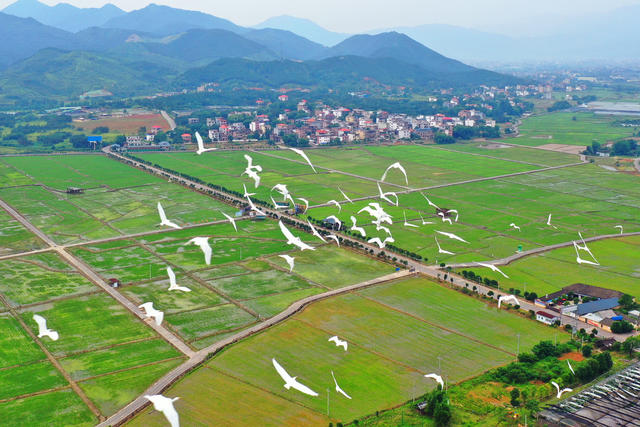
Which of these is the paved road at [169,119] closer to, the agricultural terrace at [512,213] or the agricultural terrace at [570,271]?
the agricultural terrace at [512,213]

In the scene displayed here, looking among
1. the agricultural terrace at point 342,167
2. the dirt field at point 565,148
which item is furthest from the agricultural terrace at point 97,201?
the dirt field at point 565,148

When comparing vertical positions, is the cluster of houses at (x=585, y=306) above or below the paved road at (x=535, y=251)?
above

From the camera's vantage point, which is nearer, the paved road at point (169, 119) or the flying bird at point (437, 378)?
the flying bird at point (437, 378)

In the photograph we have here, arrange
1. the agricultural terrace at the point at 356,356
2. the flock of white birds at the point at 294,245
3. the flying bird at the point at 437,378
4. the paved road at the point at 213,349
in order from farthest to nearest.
A: the flying bird at the point at 437,378, the agricultural terrace at the point at 356,356, the paved road at the point at 213,349, the flock of white birds at the point at 294,245

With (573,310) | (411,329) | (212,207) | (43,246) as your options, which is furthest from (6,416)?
(212,207)

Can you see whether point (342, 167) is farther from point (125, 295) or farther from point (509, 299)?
point (125, 295)

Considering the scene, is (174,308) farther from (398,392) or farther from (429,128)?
(429,128)
